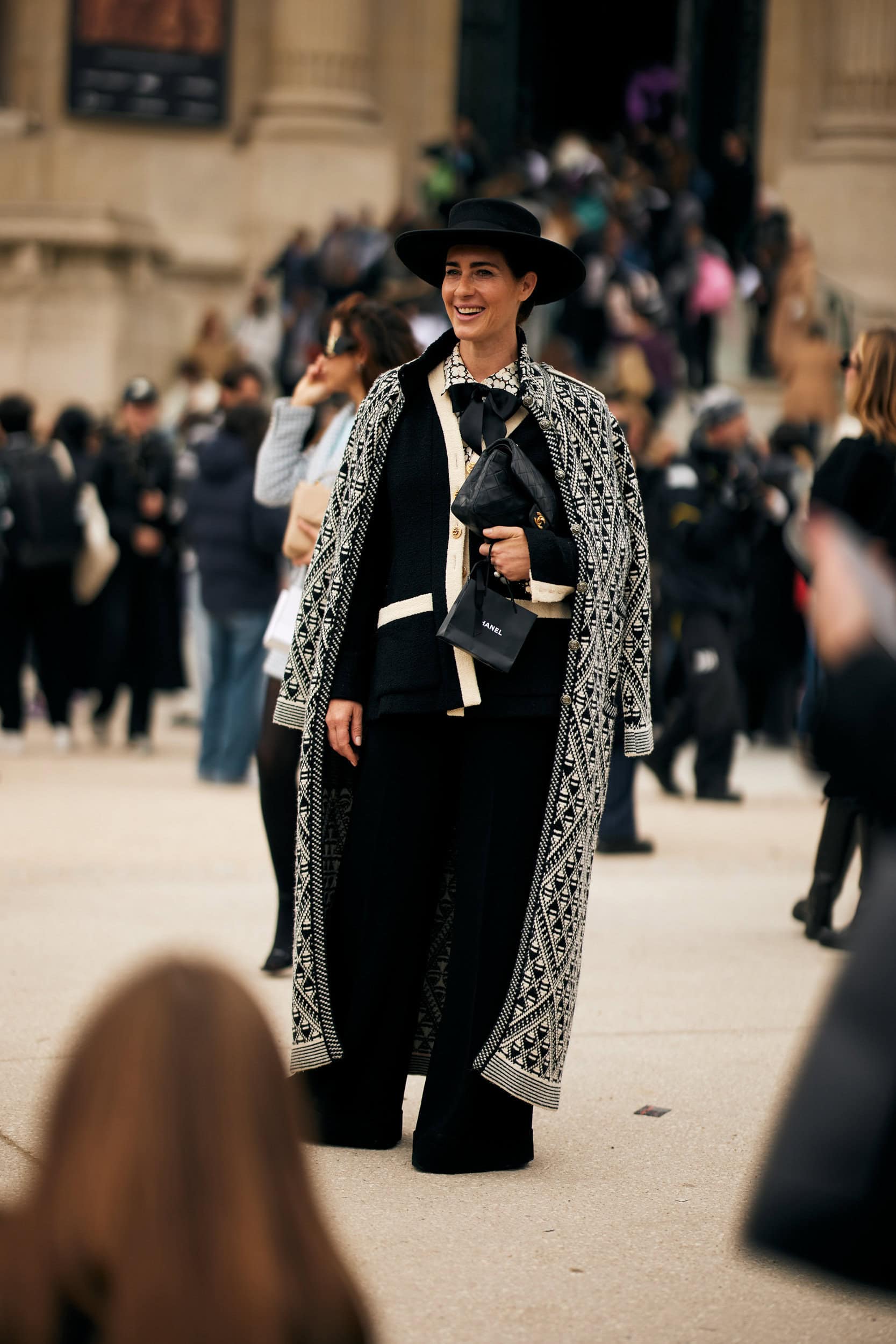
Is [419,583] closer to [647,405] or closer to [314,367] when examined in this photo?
[314,367]

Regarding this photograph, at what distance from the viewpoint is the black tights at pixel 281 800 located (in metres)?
6.29

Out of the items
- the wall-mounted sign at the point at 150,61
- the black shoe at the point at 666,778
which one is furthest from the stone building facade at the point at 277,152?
the black shoe at the point at 666,778

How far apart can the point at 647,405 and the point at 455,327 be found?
1475cm

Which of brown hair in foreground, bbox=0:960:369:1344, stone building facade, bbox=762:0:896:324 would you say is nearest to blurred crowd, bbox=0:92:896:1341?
brown hair in foreground, bbox=0:960:369:1344

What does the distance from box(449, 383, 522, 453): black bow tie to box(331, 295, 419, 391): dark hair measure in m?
0.97

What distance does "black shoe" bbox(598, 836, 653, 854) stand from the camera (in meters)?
9.20

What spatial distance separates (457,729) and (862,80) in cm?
2144

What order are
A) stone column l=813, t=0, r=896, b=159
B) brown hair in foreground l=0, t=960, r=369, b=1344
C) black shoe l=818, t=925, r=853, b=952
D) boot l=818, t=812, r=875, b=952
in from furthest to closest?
1. stone column l=813, t=0, r=896, b=159
2. black shoe l=818, t=925, r=853, b=952
3. boot l=818, t=812, r=875, b=952
4. brown hair in foreground l=0, t=960, r=369, b=1344

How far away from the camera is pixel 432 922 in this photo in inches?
191

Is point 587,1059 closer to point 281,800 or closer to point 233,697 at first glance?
point 281,800

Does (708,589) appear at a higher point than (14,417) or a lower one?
lower

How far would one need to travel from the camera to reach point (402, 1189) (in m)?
4.48

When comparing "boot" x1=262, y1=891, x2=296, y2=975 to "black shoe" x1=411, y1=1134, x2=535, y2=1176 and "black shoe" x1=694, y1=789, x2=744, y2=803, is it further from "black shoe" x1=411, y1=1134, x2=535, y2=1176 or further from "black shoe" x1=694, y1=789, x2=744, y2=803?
"black shoe" x1=694, y1=789, x2=744, y2=803

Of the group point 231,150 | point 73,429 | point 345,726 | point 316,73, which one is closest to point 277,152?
point 231,150
